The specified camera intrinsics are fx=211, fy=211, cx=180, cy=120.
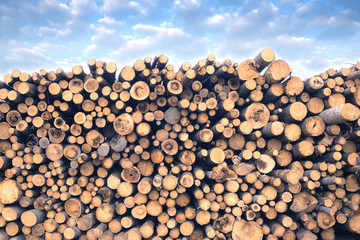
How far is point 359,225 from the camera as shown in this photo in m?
3.68

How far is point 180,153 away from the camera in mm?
4082

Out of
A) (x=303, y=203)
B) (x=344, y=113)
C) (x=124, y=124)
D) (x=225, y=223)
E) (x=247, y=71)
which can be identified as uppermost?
(x=247, y=71)

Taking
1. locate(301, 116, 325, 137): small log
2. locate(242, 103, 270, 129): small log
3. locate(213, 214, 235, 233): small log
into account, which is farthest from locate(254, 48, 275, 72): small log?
locate(213, 214, 235, 233): small log

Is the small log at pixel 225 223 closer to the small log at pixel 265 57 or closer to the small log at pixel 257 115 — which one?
the small log at pixel 257 115

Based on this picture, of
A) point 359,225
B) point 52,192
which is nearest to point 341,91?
point 359,225

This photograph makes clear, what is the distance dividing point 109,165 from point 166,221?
1451mm

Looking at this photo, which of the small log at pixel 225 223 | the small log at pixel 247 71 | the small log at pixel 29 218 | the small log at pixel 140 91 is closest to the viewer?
the small log at pixel 225 223

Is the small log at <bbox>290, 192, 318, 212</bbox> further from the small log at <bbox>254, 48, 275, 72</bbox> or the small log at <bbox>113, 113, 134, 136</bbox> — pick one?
the small log at <bbox>113, 113, 134, 136</bbox>

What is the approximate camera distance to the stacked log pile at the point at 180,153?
370 cm

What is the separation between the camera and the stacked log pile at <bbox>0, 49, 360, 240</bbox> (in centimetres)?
370

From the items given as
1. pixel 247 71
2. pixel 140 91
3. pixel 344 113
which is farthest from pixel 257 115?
pixel 140 91

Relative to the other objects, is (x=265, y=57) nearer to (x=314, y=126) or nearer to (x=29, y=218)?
(x=314, y=126)

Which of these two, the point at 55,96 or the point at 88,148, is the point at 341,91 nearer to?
the point at 88,148

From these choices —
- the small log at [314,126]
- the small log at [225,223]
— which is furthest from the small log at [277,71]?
the small log at [225,223]
